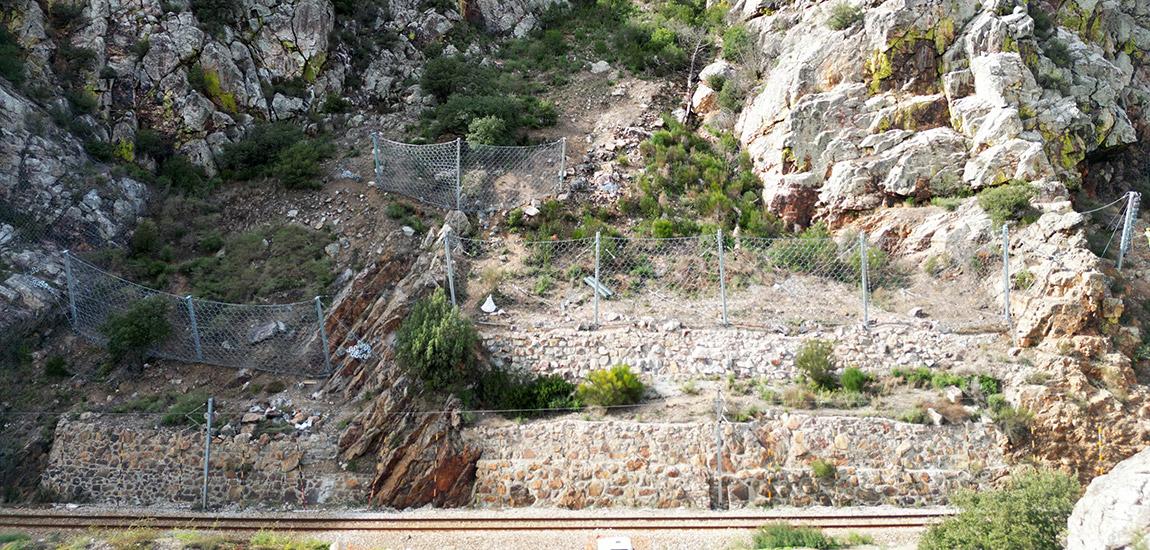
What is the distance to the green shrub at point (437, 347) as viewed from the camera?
11.0 m

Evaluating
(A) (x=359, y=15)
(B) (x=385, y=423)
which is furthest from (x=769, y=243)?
(A) (x=359, y=15)

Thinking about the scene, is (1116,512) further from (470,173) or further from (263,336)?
(263,336)

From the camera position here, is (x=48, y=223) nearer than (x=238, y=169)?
Yes

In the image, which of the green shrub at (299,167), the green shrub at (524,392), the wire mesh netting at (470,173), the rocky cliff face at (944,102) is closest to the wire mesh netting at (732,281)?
the green shrub at (524,392)

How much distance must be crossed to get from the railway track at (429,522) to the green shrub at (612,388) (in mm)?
2063

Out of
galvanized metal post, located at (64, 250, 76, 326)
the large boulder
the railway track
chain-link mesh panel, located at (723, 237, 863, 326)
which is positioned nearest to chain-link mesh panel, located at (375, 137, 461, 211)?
galvanized metal post, located at (64, 250, 76, 326)

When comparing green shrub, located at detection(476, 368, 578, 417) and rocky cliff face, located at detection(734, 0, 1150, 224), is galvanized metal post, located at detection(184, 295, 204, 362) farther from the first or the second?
rocky cliff face, located at detection(734, 0, 1150, 224)

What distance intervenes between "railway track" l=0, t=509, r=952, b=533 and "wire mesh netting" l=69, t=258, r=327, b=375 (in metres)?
3.18

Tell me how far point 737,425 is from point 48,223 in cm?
1565

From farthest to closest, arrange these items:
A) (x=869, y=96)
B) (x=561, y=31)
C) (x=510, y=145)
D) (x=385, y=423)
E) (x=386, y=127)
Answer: (x=561, y=31) → (x=386, y=127) → (x=510, y=145) → (x=869, y=96) → (x=385, y=423)

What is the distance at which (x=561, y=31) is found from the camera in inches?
951

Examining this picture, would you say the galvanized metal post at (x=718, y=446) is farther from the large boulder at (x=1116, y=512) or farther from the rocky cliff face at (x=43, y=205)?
the rocky cliff face at (x=43, y=205)

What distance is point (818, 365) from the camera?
1120 centimetres

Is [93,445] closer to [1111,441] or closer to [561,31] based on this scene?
[1111,441]
